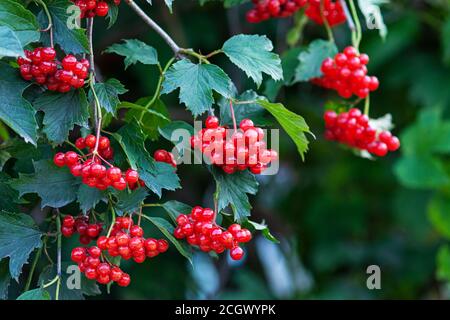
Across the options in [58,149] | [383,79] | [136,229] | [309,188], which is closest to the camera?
[136,229]

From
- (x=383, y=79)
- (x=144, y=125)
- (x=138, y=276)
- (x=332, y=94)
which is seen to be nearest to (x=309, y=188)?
(x=332, y=94)

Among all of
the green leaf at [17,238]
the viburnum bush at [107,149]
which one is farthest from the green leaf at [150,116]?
the green leaf at [17,238]

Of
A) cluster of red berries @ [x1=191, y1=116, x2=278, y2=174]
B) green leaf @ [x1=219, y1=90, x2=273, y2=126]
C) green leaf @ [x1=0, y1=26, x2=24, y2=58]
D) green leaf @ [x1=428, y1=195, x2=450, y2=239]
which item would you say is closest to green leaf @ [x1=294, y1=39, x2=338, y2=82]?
green leaf @ [x1=219, y1=90, x2=273, y2=126]

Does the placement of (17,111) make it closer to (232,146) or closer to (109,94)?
(109,94)

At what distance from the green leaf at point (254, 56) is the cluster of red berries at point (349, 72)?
24 centimetres

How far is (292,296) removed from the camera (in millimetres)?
2482

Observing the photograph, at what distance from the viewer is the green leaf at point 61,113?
90cm

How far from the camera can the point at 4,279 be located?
97 cm

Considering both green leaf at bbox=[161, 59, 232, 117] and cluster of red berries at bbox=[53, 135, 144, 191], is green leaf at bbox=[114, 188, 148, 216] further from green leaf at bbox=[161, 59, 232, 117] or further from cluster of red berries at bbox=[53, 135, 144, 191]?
green leaf at bbox=[161, 59, 232, 117]

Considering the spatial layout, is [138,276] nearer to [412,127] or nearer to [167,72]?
[412,127]

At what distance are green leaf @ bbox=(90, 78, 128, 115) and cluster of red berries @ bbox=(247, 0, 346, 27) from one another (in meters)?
0.41

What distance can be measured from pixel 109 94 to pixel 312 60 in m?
0.46

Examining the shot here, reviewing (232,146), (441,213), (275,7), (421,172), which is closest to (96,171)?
(232,146)

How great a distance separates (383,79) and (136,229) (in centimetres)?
154
